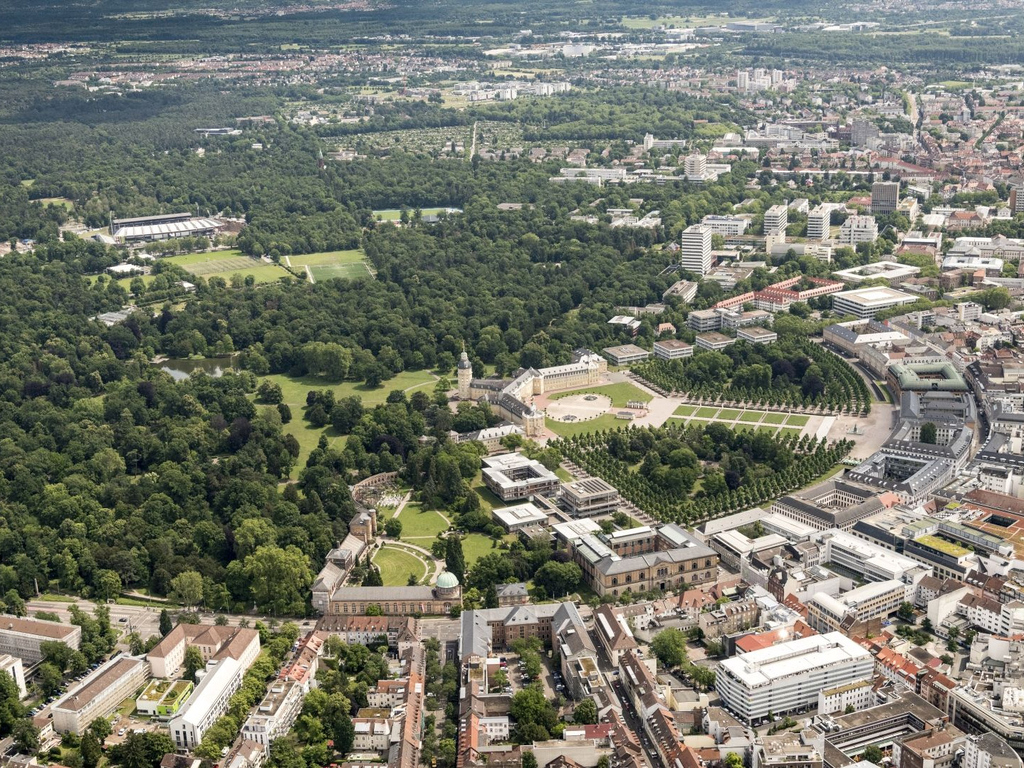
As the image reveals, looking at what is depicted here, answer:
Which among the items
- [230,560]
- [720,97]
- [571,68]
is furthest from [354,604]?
[571,68]

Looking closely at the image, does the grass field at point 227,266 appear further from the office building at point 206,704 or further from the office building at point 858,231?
the office building at point 206,704

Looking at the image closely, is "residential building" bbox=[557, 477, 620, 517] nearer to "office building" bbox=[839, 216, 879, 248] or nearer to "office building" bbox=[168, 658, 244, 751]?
"office building" bbox=[168, 658, 244, 751]

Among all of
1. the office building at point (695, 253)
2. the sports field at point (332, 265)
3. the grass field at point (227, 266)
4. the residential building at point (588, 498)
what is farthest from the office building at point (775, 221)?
the residential building at point (588, 498)

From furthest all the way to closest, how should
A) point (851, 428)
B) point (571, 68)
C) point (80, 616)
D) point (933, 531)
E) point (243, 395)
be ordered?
point (571, 68)
point (243, 395)
point (851, 428)
point (933, 531)
point (80, 616)

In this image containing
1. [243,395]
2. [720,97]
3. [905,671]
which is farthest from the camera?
[720,97]

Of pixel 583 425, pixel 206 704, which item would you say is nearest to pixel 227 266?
pixel 583 425

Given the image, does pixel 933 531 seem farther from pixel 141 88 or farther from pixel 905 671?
pixel 141 88
